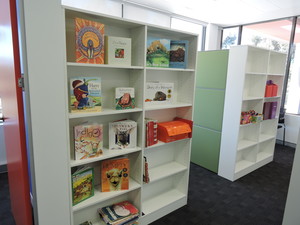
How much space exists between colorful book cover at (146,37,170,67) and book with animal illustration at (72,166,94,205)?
1187 mm

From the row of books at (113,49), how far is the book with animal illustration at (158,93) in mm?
219

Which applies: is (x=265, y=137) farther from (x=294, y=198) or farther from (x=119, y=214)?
(x=119, y=214)

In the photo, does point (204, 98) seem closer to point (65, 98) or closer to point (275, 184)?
point (275, 184)

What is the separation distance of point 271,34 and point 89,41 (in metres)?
5.47

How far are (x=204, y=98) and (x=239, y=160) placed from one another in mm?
Result: 1331

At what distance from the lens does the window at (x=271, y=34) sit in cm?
511

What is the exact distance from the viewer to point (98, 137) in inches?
71.5

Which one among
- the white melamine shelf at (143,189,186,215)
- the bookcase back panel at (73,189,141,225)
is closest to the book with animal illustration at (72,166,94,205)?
the bookcase back panel at (73,189,141,225)

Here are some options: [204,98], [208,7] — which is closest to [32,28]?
[204,98]

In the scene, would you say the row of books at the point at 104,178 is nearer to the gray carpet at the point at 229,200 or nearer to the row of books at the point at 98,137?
the row of books at the point at 98,137

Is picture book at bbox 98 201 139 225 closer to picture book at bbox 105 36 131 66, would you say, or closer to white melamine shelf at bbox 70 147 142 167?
white melamine shelf at bbox 70 147 142 167

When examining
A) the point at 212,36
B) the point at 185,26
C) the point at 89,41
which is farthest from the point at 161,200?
the point at 212,36

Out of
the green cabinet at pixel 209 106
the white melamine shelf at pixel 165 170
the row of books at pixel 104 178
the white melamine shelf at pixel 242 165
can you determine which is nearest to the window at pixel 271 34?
the green cabinet at pixel 209 106

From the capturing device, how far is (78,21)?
1.56 metres
